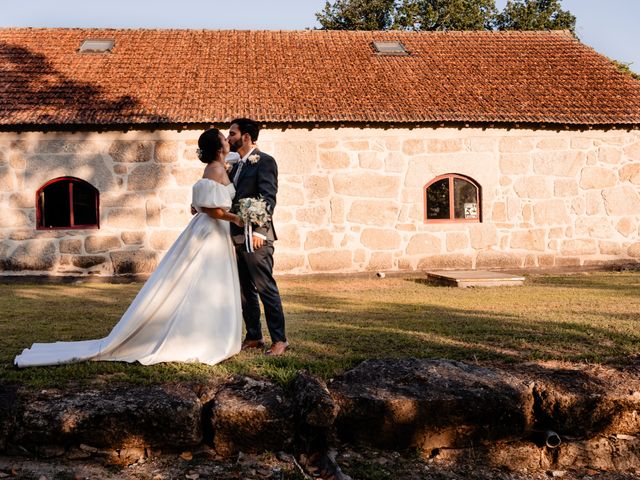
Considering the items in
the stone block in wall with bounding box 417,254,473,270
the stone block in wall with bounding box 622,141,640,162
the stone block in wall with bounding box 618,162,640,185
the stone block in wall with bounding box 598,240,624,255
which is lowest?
the stone block in wall with bounding box 417,254,473,270

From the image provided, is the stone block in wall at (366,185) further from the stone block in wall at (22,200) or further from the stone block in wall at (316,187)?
the stone block in wall at (22,200)

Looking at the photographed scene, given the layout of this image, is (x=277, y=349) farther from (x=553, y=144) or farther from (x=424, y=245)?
(x=553, y=144)

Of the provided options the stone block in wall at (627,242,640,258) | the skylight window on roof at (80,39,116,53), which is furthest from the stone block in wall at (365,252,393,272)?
the skylight window on roof at (80,39,116,53)

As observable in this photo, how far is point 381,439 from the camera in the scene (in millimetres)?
4273

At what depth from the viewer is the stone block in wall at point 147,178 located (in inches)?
519

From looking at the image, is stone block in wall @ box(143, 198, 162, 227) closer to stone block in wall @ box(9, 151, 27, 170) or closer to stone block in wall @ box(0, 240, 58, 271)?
stone block in wall @ box(0, 240, 58, 271)

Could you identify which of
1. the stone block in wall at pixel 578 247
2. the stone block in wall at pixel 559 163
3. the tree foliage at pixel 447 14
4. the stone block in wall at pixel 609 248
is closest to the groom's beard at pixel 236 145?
the stone block in wall at pixel 559 163

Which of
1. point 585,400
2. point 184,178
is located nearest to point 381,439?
point 585,400

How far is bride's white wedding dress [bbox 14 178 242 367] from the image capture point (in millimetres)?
5344

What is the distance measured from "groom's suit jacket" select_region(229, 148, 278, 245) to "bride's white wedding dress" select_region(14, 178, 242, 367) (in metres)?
0.19

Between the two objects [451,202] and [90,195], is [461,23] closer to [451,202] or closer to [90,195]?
[451,202]

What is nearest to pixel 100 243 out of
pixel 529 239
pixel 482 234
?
pixel 482 234

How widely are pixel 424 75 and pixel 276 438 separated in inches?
480

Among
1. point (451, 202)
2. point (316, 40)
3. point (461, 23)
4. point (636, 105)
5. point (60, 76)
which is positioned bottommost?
point (451, 202)
